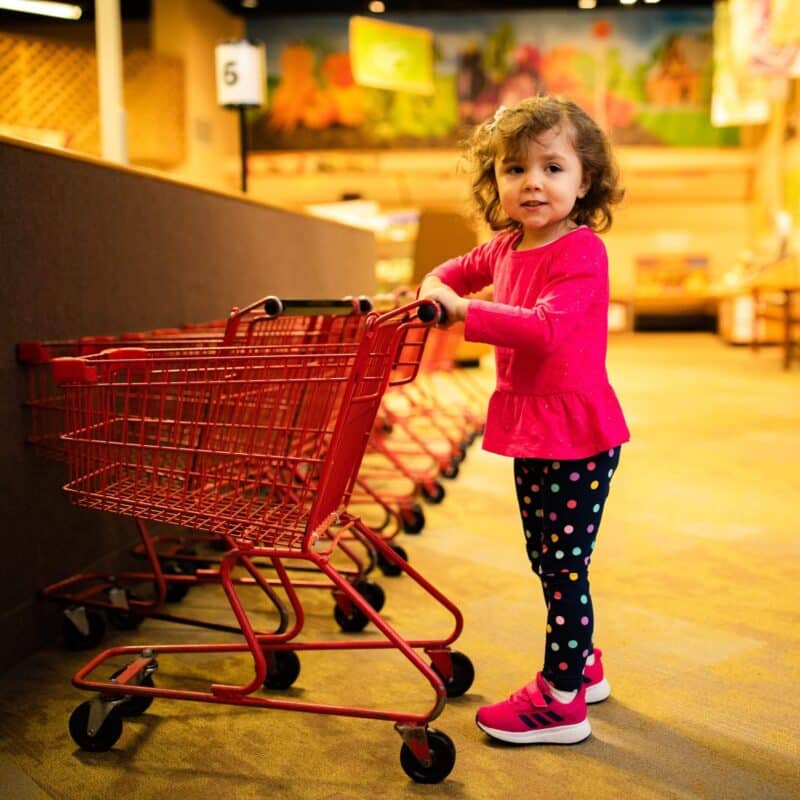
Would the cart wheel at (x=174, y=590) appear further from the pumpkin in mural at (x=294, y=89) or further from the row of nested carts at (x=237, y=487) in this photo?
the pumpkin in mural at (x=294, y=89)

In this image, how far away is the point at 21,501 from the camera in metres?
2.54

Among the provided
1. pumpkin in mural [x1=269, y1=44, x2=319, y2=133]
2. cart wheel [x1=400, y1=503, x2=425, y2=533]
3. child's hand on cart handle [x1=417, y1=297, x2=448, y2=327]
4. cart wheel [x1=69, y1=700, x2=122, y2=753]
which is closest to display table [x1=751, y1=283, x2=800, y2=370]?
cart wheel [x1=400, y1=503, x2=425, y2=533]

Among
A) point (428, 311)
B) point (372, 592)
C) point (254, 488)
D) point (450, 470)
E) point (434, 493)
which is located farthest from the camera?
point (450, 470)

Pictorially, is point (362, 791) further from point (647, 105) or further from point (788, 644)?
point (647, 105)

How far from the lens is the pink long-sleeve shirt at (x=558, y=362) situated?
198cm

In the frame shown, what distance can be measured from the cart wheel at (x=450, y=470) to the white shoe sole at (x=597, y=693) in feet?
8.72

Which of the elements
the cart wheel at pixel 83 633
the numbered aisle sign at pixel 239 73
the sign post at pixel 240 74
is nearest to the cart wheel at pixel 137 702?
the cart wheel at pixel 83 633

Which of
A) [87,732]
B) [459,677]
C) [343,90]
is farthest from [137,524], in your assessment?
[343,90]

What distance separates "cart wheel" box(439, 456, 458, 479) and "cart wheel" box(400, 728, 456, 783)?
302 centimetres

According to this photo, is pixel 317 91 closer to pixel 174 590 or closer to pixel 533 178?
pixel 174 590

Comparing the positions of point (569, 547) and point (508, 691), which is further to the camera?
point (508, 691)

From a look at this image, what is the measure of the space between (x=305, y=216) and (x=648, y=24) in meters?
11.7

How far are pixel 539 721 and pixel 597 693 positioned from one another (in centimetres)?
26

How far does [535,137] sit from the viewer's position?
2.04 metres
